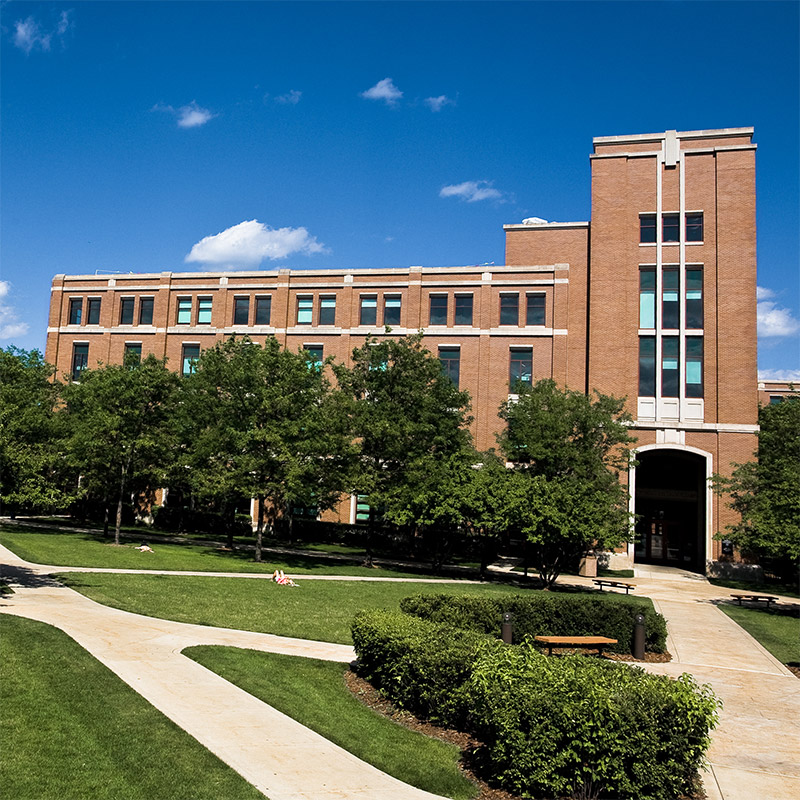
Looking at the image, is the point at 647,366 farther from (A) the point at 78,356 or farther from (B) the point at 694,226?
(A) the point at 78,356

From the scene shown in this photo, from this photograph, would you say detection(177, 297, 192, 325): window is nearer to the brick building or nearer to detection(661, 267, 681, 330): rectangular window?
the brick building

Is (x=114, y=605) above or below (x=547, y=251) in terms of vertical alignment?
below

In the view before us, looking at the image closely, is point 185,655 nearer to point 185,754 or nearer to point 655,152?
point 185,754

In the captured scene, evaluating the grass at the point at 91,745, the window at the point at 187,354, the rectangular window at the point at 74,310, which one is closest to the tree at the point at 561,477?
the grass at the point at 91,745

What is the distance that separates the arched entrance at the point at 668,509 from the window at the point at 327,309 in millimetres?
23051

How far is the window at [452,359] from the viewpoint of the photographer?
46.7 m

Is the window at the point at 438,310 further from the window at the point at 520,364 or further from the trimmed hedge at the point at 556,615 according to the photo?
the trimmed hedge at the point at 556,615

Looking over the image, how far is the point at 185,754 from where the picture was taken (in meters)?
7.92

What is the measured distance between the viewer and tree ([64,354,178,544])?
34.0 meters

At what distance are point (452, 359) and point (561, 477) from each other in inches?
759

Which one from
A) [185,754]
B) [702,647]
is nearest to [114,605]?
[185,754]

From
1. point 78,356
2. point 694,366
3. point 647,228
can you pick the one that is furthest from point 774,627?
point 78,356

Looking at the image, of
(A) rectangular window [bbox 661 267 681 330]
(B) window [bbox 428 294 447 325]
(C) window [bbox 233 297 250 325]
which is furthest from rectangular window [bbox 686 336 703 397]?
(C) window [bbox 233 297 250 325]

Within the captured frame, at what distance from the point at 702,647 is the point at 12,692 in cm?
1539
